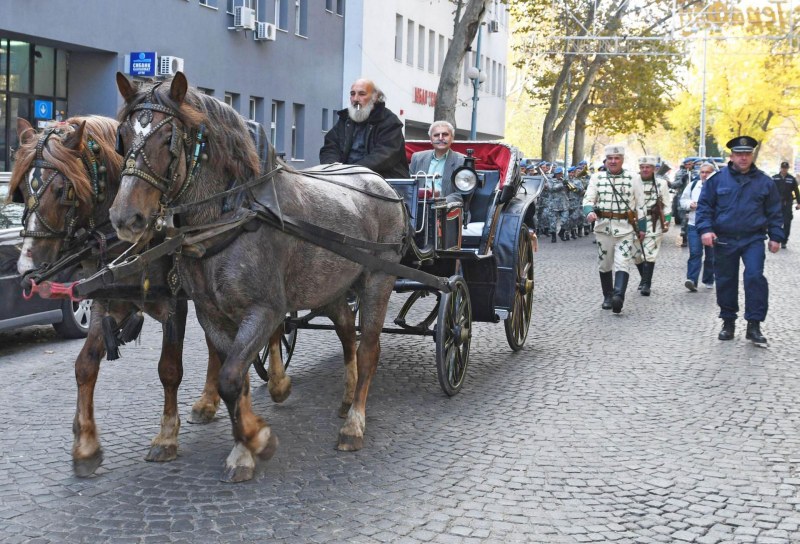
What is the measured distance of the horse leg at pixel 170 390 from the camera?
5930 millimetres

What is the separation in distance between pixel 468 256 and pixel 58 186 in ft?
11.3

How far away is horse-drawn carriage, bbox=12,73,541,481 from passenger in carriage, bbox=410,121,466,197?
201 centimetres

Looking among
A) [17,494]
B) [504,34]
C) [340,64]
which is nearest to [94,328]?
[17,494]

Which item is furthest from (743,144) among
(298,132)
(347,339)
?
(298,132)

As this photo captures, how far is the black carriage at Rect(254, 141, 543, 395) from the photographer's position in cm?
769

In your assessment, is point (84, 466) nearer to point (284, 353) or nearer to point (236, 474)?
point (236, 474)

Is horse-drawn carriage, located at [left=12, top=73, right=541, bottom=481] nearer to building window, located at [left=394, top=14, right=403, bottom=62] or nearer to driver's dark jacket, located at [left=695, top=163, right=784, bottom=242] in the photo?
driver's dark jacket, located at [left=695, top=163, right=784, bottom=242]

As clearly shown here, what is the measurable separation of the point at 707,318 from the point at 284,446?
7.33 metres

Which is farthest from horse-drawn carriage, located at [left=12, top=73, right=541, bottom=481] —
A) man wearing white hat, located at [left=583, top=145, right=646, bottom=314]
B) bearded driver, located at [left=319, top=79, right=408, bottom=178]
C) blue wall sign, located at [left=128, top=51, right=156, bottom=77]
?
blue wall sign, located at [left=128, top=51, right=156, bottom=77]

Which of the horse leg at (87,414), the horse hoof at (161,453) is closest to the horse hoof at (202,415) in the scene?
the horse hoof at (161,453)

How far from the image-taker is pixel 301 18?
1261 inches

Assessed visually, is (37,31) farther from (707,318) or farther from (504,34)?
(504,34)

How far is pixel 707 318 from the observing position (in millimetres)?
12344

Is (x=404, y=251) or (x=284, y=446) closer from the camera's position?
(x=284, y=446)
